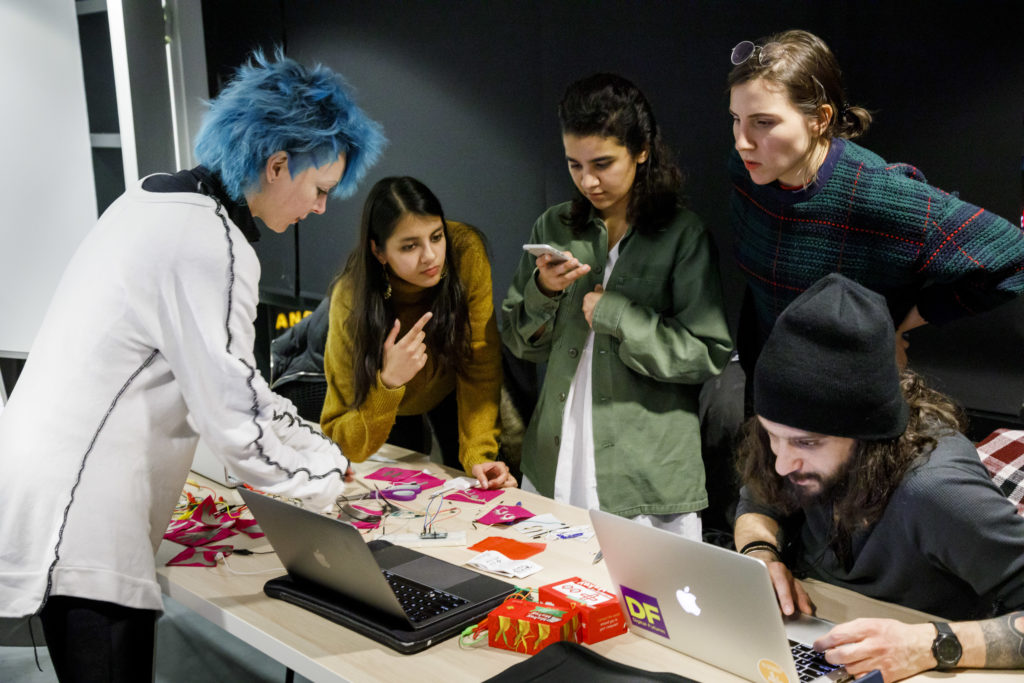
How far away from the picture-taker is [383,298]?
8.54ft

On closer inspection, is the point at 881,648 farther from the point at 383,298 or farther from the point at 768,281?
the point at 383,298

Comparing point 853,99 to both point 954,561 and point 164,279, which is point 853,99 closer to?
point 954,561

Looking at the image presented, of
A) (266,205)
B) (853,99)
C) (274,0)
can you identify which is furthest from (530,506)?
(274,0)

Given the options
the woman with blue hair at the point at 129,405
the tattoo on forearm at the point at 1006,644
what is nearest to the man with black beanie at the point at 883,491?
the tattoo on forearm at the point at 1006,644

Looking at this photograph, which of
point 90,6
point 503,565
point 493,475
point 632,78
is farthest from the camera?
point 90,6

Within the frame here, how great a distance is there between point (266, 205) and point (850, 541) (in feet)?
4.21

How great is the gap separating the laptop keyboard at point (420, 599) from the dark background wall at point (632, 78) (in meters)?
1.52

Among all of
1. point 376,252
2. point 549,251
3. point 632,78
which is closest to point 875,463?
point 549,251

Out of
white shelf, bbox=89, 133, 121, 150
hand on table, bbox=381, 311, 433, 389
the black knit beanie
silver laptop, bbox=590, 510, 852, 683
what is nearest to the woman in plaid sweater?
the black knit beanie

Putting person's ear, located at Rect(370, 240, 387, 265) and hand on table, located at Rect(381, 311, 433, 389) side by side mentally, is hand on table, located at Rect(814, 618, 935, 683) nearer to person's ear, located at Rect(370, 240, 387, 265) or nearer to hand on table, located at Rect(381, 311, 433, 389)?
hand on table, located at Rect(381, 311, 433, 389)

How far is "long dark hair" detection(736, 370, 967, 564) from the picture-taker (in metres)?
1.56

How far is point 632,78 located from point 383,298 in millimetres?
1154

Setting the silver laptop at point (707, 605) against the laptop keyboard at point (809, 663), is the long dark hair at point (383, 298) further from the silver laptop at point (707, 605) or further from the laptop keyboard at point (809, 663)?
the laptop keyboard at point (809, 663)

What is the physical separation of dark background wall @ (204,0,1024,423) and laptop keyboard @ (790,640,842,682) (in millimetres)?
1232
